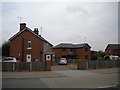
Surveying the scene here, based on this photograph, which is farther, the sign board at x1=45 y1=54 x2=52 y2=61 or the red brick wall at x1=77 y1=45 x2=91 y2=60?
the red brick wall at x1=77 y1=45 x2=91 y2=60

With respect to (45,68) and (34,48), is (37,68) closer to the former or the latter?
(45,68)

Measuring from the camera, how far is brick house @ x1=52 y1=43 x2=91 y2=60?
59.5 metres

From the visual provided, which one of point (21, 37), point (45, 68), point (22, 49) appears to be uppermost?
point (21, 37)

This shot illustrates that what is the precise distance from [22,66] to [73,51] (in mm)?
41854

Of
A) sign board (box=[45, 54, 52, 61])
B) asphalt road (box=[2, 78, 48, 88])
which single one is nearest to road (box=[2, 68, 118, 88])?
asphalt road (box=[2, 78, 48, 88])

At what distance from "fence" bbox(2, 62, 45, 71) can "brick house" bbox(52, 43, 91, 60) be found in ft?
125

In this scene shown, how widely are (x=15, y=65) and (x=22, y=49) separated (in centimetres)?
1184

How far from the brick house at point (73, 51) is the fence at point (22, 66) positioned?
1502 inches

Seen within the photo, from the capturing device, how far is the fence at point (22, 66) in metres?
20.9

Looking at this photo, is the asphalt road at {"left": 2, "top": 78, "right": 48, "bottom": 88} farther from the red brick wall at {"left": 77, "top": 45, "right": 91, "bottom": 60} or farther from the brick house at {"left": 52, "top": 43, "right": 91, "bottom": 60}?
the brick house at {"left": 52, "top": 43, "right": 91, "bottom": 60}

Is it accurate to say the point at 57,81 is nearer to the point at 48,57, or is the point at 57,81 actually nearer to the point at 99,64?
the point at 99,64

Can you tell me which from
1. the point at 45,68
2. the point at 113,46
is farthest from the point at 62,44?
the point at 45,68

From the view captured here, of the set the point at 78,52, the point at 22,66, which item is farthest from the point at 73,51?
the point at 22,66

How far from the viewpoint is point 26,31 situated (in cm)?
3316
